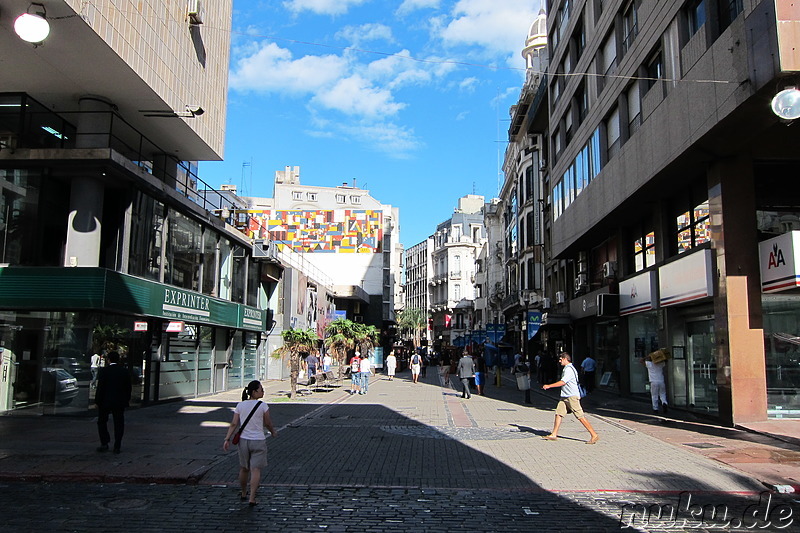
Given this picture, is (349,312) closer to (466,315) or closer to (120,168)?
(120,168)

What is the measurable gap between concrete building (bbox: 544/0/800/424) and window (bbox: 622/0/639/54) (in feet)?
0.20

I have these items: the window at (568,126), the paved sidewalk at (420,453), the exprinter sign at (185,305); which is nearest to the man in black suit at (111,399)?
the paved sidewalk at (420,453)

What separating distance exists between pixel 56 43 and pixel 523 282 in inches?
1527

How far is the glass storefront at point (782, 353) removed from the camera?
14.7 metres

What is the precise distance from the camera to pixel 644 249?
22422 mm

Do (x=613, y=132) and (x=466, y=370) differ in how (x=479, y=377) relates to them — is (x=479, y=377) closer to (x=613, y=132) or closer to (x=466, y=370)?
(x=466, y=370)

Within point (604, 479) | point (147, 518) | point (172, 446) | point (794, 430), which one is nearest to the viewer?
point (147, 518)

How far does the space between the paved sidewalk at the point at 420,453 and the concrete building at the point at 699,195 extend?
2140 mm

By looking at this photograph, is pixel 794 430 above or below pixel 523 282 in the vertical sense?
below

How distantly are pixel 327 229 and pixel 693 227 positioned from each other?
50421 mm

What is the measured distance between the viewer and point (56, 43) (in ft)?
47.5

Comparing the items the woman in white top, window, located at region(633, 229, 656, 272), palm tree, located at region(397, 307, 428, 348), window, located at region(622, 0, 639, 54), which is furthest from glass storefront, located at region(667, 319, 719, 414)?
palm tree, located at region(397, 307, 428, 348)

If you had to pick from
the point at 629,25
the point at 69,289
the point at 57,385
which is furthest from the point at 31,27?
the point at 629,25

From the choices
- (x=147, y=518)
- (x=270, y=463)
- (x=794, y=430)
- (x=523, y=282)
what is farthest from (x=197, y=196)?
(x=523, y=282)
